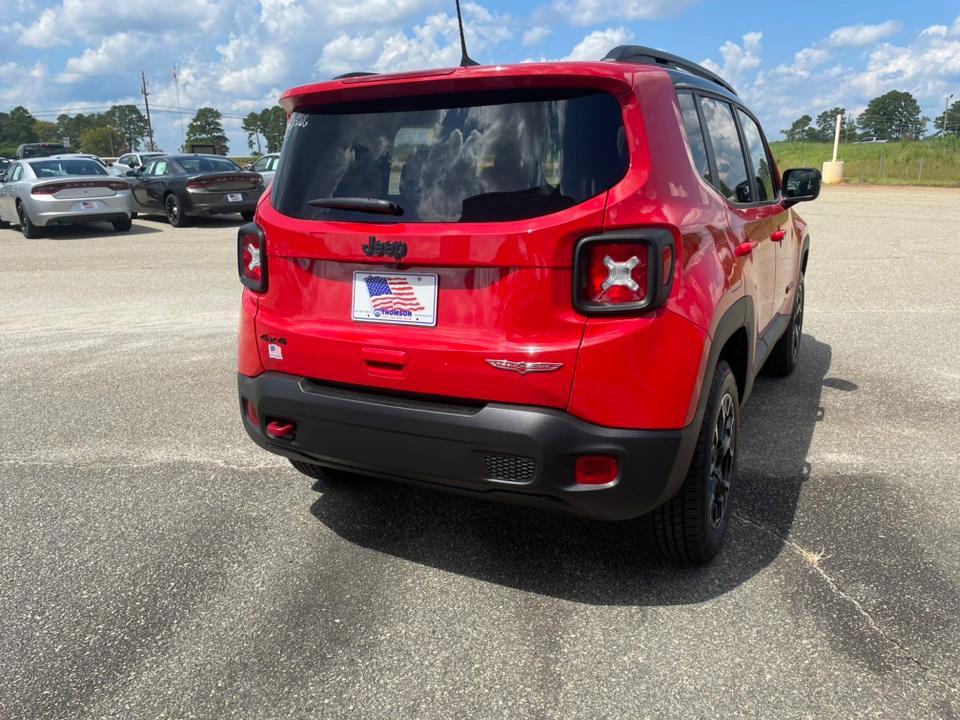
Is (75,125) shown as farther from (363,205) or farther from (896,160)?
(363,205)

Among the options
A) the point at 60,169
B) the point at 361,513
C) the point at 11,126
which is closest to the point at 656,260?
the point at 361,513

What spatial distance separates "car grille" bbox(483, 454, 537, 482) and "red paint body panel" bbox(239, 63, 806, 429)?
19 cm

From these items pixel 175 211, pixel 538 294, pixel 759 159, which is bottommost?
pixel 175 211

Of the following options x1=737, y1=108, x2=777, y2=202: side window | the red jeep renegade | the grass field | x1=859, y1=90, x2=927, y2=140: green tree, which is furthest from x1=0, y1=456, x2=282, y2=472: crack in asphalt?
x1=859, y1=90, x2=927, y2=140: green tree

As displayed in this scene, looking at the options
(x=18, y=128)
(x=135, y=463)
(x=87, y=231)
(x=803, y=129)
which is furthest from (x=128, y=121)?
→ (x=135, y=463)

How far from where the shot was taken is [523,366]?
250 cm

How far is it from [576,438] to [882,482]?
2108mm

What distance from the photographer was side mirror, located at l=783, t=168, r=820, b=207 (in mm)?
4492

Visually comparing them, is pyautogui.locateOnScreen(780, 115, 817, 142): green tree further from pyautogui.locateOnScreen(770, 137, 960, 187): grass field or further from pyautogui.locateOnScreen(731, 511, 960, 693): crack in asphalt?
pyautogui.locateOnScreen(731, 511, 960, 693): crack in asphalt

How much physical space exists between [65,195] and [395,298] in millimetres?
14823

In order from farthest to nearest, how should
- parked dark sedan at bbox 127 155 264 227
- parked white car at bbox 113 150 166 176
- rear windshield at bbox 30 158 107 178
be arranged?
1. parked white car at bbox 113 150 166 176
2. parked dark sedan at bbox 127 155 264 227
3. rear windshield at bbox 30 158 107 178

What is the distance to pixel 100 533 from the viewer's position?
3.43 metres

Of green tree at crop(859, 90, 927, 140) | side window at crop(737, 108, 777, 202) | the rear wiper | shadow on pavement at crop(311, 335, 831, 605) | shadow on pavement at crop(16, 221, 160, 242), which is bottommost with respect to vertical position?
shadow on pavement at crop(311, 335, 831, 605)

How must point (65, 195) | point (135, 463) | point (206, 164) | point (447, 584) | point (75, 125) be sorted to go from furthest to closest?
point (75, 125)
point (206, 164)
point (65, 195)
point (135, 463)
point (447, 584)
